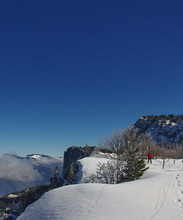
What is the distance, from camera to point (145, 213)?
5957 millimetres

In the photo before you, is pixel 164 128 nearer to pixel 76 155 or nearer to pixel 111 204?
pixel 76 155

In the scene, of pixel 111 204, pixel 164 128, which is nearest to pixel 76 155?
pixel 164 128

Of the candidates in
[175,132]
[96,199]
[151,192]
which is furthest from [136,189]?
[175,132]

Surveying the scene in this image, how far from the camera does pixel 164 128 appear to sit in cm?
9238

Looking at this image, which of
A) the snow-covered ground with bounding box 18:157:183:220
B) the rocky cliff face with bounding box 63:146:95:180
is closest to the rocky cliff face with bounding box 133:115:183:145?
the rocky cliff face with bounding box 63:146:95:180

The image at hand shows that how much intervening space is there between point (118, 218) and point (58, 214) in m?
2.34

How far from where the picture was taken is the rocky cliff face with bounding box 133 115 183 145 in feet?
276

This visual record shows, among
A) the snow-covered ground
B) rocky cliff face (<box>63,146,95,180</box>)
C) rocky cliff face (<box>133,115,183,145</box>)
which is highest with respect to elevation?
rocky cliff face (<box>133,115,183,145</box>)

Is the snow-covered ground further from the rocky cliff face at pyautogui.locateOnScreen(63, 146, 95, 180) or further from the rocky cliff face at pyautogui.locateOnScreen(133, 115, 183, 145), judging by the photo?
the rocky cliff face at pyautogui.locateOnScreen(133, 115, 183, 145)

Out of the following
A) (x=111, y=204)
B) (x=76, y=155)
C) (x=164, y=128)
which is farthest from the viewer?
(x=164, y=128)

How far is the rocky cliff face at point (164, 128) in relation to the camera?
84125 mm

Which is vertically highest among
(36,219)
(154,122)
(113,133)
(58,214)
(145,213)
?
(154,122)

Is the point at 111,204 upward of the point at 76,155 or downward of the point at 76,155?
upward

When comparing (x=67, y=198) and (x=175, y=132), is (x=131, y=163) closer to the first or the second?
(x=67, y=198)
